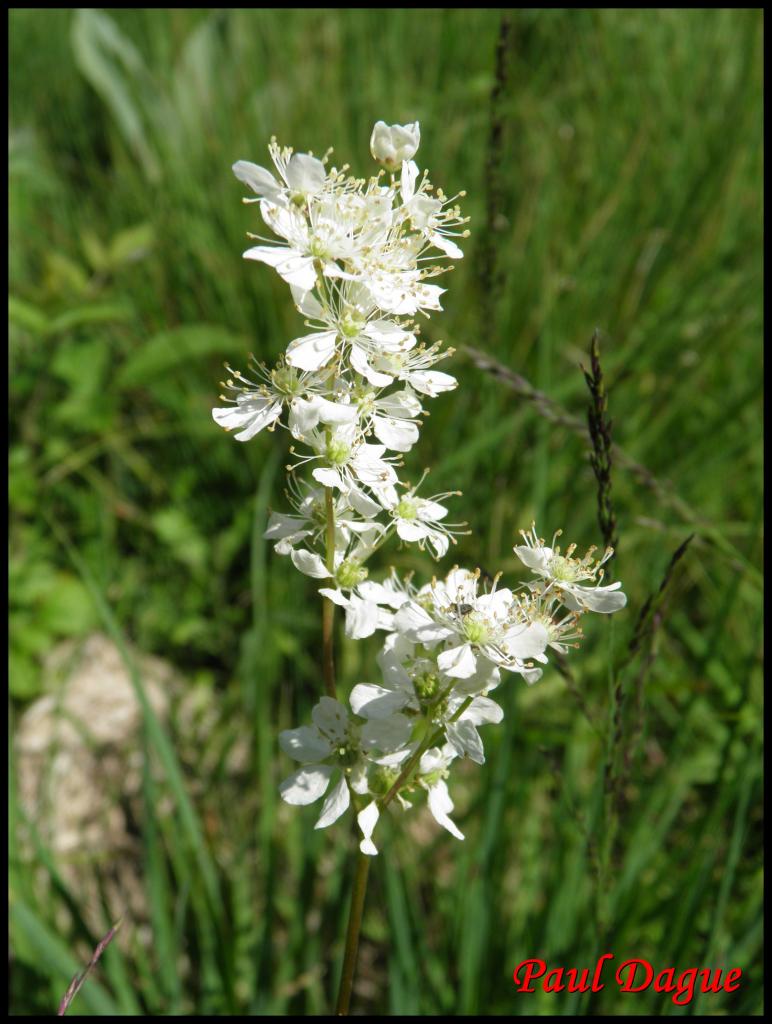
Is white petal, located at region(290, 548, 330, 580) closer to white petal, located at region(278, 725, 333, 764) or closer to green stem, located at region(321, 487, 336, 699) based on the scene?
green stem, located at region(321, 487, 336, 699)

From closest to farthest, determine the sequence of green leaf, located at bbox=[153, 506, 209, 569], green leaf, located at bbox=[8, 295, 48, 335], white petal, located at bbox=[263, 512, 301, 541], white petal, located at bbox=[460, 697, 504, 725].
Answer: white petal, located at bbox=[460, 697, 504, 725], white petal, located at bbox=[263, 512, 301, 541], green leaf, located at bbox=[8, 295, 48, 335], green leaf, located at bbox=[153, 506, 209, 569]

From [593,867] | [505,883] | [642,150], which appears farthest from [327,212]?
[642,150]

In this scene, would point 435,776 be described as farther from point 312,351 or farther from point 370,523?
point 312,351

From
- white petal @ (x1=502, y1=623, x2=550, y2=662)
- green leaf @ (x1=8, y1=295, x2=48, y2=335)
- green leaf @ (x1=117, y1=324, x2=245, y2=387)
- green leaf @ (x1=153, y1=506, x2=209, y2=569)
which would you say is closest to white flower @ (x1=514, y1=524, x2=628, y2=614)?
white petal @ (x1=502, y1=623, x2=550, y2=662)

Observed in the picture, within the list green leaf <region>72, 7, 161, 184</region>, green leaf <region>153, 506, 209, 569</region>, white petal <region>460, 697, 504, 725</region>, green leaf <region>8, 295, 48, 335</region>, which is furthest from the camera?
green leaf <region>72, 7, 161, 184</region>

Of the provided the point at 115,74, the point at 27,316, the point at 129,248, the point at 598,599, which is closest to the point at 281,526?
Answer: the point at 598,599

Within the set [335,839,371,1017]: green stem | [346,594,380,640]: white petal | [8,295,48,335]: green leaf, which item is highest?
[8,295,48,335]: green leaf

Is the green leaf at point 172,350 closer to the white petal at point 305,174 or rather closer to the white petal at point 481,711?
the white petal at point 305,174
